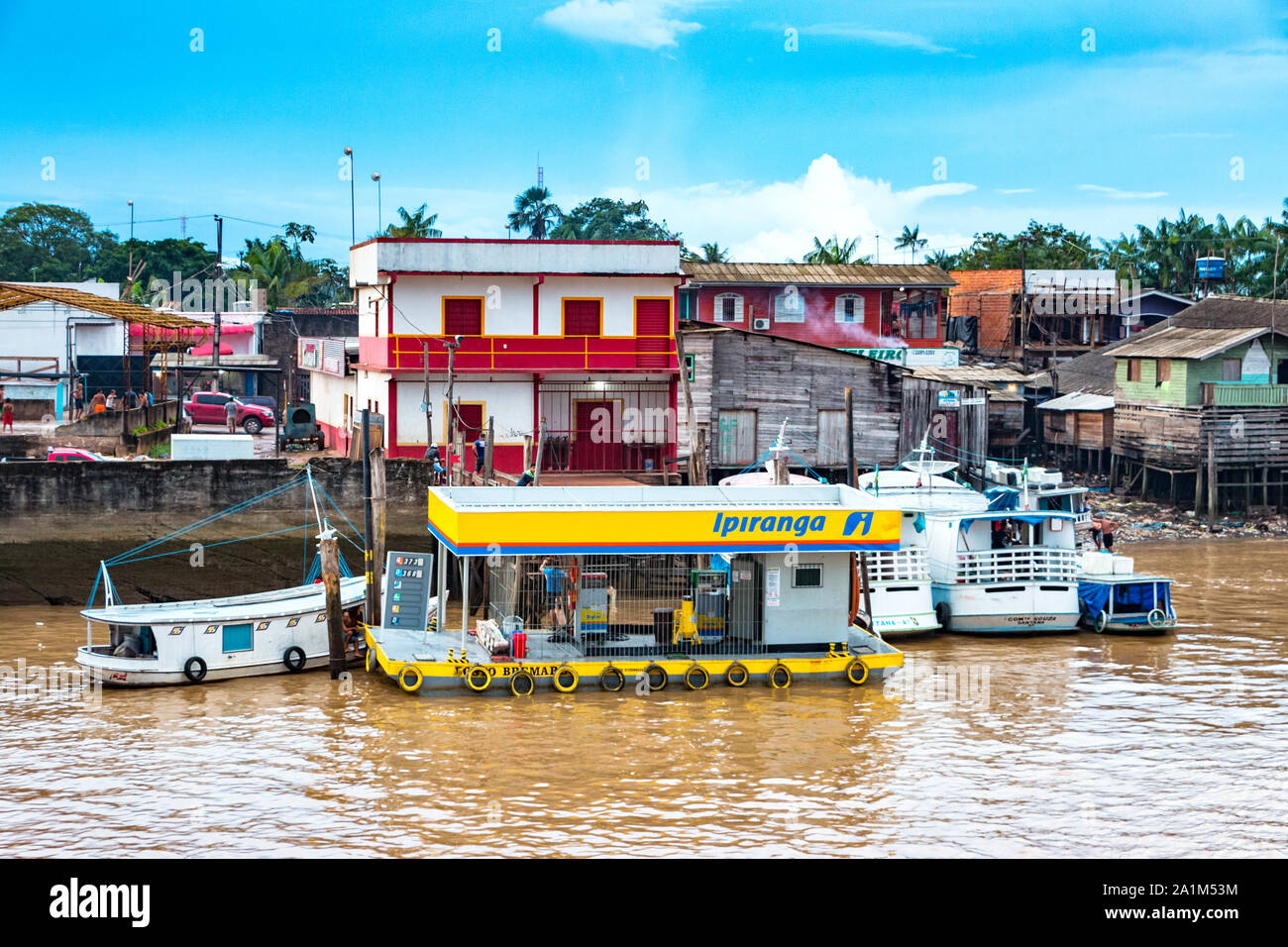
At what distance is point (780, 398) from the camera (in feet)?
141

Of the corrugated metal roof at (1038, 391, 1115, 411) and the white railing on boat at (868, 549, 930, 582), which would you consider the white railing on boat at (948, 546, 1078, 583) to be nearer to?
the white railing on boat at (868, 549, 930, 582)

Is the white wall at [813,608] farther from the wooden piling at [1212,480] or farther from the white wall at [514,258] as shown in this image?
the wooden piling at [1212,480]

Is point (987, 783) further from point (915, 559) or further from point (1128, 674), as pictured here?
point (915, 559)

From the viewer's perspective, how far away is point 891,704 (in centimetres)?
2380

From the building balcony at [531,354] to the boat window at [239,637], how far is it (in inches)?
592

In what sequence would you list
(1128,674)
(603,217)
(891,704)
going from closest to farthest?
(891,704) → (1128,674) → (603,217)

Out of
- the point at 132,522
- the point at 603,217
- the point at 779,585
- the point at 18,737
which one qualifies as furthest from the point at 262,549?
the point at 603,217

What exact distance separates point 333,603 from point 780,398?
2169cm

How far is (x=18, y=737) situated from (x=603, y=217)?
285ft

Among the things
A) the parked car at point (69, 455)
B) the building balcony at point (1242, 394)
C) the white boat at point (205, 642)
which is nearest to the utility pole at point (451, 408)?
the white boat at point (205, 642)

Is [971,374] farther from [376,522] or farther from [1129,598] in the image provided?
[376,522]

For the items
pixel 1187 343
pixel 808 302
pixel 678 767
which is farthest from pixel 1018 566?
pixel 808 302

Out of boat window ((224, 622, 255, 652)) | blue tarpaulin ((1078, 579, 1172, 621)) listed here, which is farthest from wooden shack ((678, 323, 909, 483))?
boat window ((224, 622, 255, 652))

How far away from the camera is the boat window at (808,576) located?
24750 millimetres
